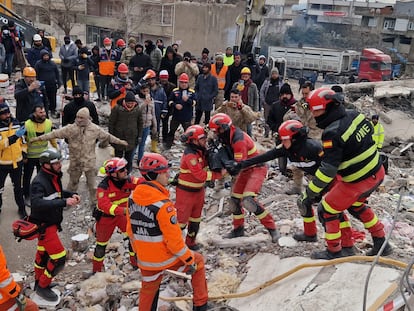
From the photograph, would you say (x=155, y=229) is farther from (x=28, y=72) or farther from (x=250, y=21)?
(x=250, y=21)

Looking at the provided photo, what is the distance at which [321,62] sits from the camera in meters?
29.8

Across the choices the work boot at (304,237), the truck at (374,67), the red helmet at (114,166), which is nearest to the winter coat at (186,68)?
the red helmet at (114,166)

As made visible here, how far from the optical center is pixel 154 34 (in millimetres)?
33719

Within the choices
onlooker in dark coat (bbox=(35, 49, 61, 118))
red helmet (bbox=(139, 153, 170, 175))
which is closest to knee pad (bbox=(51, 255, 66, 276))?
red helmet (bbox=(139, 153, 170, 175))

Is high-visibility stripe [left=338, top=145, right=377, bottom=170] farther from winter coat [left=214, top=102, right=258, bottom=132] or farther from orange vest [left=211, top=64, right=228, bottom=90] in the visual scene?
orange vest [left=211, top=64, right=228, bottom=90]

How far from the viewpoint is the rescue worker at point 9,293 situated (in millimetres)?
3738

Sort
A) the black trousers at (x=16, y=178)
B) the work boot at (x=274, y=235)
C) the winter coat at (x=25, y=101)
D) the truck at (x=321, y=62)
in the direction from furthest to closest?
the truck at (x=321, y=62) < the winter coat at (x=25, y=101) < the black trousers at (x=16, y=178) < the work boot at (x=274, y=235)

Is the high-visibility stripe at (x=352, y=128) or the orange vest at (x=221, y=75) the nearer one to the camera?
the high-visibility stripe at (x=352, y=128)

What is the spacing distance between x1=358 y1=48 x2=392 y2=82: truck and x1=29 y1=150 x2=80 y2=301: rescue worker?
82.1 ft

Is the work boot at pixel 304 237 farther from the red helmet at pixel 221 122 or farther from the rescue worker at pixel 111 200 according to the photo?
the rescue worker at pixel 111 200

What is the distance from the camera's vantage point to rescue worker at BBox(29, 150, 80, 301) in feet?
15.8

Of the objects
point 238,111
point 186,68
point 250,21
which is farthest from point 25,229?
point 250,21

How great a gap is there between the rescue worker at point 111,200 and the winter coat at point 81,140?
1.70 m

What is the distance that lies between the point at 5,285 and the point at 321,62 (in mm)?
28499
